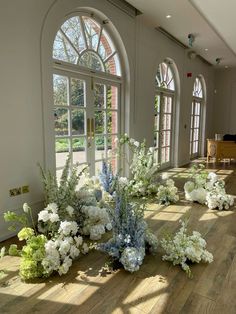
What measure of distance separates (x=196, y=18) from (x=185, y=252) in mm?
4235

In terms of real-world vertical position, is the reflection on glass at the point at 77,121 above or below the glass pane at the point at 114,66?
below

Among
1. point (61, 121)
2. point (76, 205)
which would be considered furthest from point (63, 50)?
point (76, 205)

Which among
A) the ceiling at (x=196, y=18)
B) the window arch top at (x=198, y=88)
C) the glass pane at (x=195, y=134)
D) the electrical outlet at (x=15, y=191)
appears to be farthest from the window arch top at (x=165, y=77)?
the electrical outlet at (x=15, y=191)

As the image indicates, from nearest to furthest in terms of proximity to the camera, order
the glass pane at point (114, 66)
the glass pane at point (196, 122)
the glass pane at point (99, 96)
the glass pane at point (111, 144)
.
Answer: the glass pane at point (99, 96), the glass pane at point (114, 66), the glass pane at point (111, 144), the glass pane at point (196, 122)

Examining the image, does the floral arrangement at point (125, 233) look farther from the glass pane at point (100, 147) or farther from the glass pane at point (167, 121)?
the glass pane at point (167, 121)

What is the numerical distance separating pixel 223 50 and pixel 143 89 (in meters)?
3.20

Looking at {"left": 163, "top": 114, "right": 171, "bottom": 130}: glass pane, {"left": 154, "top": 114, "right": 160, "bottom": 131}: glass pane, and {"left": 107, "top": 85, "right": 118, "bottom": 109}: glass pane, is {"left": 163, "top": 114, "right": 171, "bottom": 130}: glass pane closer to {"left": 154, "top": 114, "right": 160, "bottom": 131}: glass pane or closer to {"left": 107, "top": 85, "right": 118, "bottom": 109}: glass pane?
{"left": 154, "top": 114, "right": 160, "bottom": 131}: glass pane

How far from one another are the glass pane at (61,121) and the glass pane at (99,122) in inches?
27.9

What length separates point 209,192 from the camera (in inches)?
159

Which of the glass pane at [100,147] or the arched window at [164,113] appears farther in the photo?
the arched window at [164,113]

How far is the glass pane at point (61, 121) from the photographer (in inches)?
144

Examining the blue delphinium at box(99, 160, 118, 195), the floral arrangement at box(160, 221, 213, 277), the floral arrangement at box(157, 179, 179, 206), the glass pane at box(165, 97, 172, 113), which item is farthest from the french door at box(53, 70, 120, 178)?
the glass pane at box(165, 97, 172, 113)

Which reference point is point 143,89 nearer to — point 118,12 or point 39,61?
point 118,12

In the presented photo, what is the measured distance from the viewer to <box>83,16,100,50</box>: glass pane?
4040 millimetres
